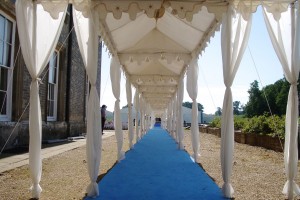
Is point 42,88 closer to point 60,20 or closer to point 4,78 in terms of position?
point 4,78

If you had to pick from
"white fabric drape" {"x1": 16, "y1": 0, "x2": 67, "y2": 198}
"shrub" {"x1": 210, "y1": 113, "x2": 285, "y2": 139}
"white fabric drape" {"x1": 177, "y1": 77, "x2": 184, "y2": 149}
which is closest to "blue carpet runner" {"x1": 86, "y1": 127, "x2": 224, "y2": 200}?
"white fabric drape" {"x1": 16, "y1": 0, "x2": 67, "y2": 198}

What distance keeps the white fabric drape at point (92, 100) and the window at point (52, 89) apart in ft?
19.3

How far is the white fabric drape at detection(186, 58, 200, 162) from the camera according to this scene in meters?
7.39

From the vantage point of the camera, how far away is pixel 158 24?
7.29 metres

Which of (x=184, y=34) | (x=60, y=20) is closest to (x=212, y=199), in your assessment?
(x=60, y=20)

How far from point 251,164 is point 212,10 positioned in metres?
3.86

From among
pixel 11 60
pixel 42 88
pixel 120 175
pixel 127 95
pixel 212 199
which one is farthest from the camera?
pixel 127 95

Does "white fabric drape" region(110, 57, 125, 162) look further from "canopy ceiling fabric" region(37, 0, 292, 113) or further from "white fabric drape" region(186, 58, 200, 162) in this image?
"white fabric drape" region(186, 58, 200, 162)

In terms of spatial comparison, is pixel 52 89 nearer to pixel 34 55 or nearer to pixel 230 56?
pixel 34 55

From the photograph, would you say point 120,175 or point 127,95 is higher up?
point 127,95

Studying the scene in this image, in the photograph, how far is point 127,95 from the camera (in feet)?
34.8

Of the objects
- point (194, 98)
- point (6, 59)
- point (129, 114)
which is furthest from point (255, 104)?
point (6, 59)

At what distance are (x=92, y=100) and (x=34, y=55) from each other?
37.0 inches

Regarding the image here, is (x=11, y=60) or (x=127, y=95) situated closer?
(x=11, y=60)
